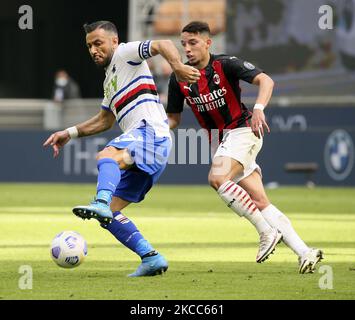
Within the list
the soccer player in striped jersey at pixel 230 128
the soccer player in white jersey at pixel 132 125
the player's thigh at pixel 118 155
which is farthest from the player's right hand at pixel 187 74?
the soccer player in striped jersey at pixel 230 128

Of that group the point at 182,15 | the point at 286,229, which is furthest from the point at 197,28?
the point at 182,15

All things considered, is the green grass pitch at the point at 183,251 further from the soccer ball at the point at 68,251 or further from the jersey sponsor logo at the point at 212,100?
the jersey sponsor logo at the point at 212,100

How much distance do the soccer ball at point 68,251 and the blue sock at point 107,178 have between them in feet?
2.13

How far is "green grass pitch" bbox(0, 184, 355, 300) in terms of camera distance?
8.88m

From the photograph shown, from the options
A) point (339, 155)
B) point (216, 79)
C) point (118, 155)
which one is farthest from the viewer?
point (339, 155)

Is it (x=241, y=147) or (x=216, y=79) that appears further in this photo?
(x=216, y=79)

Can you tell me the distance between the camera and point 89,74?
33531 millimetres

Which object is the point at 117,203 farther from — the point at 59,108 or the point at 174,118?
the point at 59,108

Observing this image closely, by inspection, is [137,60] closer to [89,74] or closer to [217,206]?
[217,206]

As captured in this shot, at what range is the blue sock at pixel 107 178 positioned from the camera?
920 centimetres

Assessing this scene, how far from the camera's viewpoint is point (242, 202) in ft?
33.5

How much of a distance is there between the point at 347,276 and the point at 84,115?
19640mm

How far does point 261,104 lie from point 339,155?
14.5 meters

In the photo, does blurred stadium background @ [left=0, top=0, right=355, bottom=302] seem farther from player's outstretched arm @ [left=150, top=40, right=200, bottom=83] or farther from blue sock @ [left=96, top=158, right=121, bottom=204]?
player's outstretched arm @ [left=150, top=40, right=200, bottom=83]
